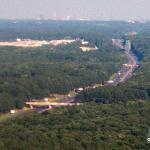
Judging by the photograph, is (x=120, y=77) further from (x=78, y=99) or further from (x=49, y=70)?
(x=78, y=99)

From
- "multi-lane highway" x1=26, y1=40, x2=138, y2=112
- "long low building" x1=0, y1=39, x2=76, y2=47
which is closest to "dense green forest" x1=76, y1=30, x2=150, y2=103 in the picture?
"multi-lane highway" x1=26, y1=40, x2=138, y2=112

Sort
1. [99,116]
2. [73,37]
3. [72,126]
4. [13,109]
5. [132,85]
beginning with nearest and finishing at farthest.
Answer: [72,126] → [99,116] → [13,109] → [132,85] → [73,37]

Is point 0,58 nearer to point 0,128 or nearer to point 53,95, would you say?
point 53,95

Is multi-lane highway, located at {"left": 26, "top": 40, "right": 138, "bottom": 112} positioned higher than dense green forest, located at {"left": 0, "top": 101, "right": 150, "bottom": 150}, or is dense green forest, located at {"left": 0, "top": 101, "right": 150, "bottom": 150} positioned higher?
dense green forest, located at {"left": 0, "top": 101, "right": 150, "bottom": 150}

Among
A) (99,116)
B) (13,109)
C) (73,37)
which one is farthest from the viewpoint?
(73,37)

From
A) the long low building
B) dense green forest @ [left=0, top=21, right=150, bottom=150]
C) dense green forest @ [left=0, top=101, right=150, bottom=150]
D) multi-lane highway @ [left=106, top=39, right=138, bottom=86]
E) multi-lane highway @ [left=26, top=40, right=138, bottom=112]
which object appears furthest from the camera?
the long low building

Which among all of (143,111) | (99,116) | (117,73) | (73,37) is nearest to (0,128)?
(99,116)

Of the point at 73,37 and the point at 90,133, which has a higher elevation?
the point at 90,133

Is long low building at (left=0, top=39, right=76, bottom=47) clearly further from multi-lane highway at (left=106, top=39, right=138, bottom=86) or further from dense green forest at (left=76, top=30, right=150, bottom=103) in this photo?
dense green forest at (left=76, top=30, right=150, bottom=103)

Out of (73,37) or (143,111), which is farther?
(73,37)
